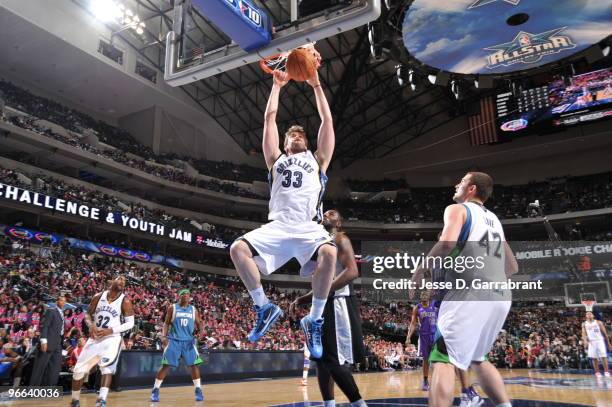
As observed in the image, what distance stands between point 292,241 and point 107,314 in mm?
4243

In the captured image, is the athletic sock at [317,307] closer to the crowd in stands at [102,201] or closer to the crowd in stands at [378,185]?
the crowd in stands at [102,201]

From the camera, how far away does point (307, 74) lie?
429 cm

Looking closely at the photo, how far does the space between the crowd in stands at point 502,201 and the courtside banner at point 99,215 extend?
39.4ft

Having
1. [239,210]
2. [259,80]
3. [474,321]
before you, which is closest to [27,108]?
[259,80]

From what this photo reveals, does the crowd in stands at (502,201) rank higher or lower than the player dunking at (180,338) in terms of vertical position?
higher

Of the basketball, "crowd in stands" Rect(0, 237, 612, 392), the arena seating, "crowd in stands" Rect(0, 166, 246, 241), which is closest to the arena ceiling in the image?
the arena seating

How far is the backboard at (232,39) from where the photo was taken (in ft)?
16.3

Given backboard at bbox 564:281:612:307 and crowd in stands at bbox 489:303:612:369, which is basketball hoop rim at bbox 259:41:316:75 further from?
backboard at bbox 564:281:612:307

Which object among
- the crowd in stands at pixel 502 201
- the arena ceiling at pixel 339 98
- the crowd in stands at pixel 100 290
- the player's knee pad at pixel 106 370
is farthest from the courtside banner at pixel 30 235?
the crowd in stands at pixel 502 201

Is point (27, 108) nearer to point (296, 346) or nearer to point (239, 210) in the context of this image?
point (239, 210)

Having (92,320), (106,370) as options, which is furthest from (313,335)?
(92,320)

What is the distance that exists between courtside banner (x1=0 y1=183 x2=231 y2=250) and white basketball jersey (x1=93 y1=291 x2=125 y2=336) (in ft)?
52.7

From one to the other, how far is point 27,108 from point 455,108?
89.9 feet

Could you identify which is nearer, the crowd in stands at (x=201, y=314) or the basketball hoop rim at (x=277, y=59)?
the basketball hoop rim at (x=277, y=59)
